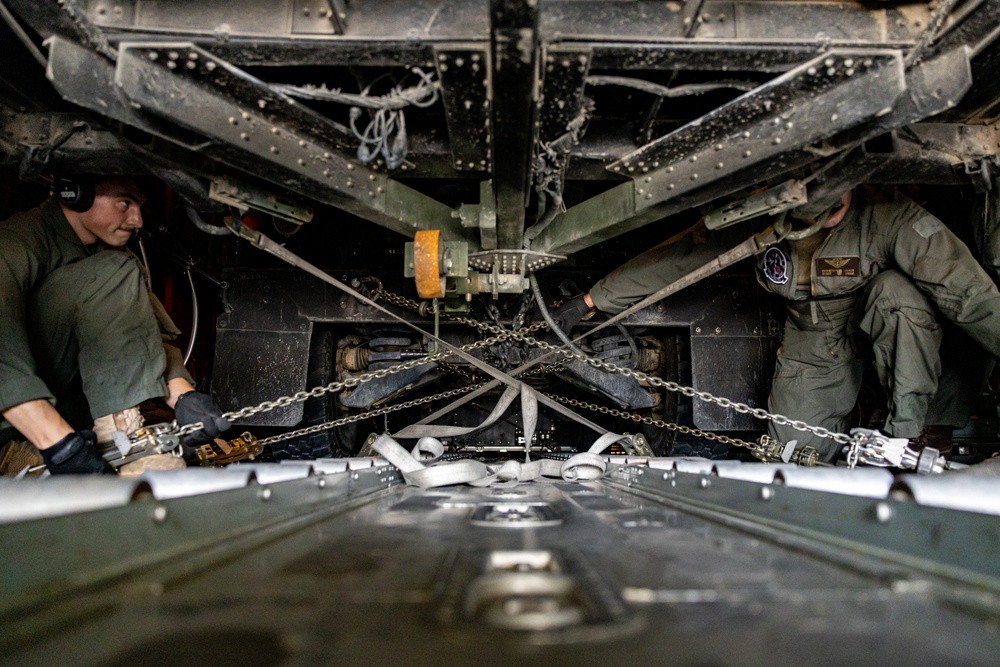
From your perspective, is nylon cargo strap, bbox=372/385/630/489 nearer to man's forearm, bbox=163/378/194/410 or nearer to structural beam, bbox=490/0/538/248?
structural beam, bbox=490/0/538/248

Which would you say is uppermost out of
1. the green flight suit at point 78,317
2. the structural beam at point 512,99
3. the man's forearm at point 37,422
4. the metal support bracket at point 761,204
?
the structural beam at point 512,99

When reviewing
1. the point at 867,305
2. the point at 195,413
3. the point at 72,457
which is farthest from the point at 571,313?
the point at 72,457

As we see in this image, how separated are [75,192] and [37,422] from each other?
44.2 inches

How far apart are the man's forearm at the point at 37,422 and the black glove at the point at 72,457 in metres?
0.03

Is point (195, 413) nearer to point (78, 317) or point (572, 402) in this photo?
point (78, 317)

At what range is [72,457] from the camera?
7.48 ft

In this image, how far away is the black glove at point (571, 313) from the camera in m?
3.32

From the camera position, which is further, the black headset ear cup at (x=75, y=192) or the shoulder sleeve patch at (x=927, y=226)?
the shoulder sleeve patch at (x=927, y=226)

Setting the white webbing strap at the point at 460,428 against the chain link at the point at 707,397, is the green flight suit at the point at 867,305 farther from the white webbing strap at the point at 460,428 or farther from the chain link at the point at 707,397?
the white webbing strap at the point at 460,428

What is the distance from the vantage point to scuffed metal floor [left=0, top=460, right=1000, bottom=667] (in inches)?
24.2

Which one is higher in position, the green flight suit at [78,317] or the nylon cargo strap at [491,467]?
the green flight suit at [78,317]

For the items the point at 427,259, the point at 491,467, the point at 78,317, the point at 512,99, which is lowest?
the point at 491,467

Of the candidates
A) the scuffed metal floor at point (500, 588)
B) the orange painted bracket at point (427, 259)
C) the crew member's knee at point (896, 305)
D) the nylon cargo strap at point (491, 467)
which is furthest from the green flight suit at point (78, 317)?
the crew member's knee at point (896, 305)

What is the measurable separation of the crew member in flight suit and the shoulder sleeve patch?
3680 mm
